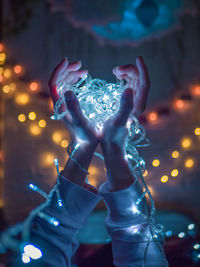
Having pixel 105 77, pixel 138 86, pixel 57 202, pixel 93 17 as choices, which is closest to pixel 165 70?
pixel 105 77

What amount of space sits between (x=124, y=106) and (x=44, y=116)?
0.80 metres

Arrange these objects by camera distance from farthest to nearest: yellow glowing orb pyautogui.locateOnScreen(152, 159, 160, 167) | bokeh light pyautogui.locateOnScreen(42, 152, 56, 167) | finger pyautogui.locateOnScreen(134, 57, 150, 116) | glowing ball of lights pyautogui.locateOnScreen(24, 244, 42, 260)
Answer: bokeh light pyautogui.locateOnScreen(42, 152, 56, 167) < yellow glowing orb pyautogui.locateOnScreen(152, 159, 160, 167) < finger pyautogui.locateOnScreen(134, 57, 150, 116) < glowing ball of lights pyautogui.locateOnScreen(24, 244, 42, 260)

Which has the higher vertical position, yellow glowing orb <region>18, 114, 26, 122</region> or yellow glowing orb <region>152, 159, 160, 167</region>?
yellow glowing orb <region>18, 114, 26, 122</region>

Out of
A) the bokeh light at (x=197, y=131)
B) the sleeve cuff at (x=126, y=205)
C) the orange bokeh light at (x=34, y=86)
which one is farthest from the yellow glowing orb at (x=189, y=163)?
the orange bokeh light at (x=34, y=86)

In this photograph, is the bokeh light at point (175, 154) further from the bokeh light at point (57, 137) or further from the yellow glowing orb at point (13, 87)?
the yellow glowing orb at point (13, 87)

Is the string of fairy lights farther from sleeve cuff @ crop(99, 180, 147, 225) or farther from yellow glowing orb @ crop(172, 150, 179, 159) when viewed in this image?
sleeve cuff @ crop(99, 180, 147, 225)

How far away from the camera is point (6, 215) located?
1330mm

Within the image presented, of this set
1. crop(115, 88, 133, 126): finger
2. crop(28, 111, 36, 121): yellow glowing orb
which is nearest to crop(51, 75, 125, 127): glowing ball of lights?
crop(115, 88, 133, 126): finger

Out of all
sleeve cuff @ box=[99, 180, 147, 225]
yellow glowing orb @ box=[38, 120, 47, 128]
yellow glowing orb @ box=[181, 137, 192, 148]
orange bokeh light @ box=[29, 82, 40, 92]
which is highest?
orange bokeh light @ box=[29, 82, 40, 92]

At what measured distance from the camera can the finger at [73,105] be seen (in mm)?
637

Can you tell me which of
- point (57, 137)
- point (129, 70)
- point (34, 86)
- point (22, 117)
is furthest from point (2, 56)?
point (129, 70)

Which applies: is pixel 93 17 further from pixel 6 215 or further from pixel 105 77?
pixel 6 215

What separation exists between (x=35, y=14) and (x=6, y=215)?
1.10 metres

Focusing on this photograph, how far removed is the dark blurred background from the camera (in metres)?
1.28
